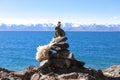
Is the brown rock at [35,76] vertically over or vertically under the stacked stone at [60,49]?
under

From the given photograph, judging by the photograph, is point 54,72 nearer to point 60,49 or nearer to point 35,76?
point 35,76

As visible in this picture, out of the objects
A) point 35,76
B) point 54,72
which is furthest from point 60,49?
point 35,76

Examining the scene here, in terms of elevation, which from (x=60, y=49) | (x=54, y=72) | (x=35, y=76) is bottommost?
(x=35, y=76)

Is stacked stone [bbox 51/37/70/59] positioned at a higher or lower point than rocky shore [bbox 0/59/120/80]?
higher

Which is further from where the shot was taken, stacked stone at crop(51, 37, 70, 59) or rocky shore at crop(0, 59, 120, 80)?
stacked stone at crop(51, 37, 70, 59)

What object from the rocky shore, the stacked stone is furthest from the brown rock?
the stacked stone

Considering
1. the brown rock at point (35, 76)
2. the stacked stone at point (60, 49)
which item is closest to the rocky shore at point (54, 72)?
the brown rock at point (35, 76)

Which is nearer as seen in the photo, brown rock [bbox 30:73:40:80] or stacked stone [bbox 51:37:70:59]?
brown rock [bbox 30:73:40:80]

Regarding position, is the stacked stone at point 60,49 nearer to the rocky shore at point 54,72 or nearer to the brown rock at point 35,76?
the rocky shore at point 54,72

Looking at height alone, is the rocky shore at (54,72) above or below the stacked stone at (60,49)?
below

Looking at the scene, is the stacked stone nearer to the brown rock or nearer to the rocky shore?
the rocky shore

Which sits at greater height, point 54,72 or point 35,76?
point 54,72

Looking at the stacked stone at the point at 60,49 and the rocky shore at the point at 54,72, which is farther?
the stacked stone at the point at 60,49

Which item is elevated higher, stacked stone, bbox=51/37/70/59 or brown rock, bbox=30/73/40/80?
stacked stone, bbox=51/37/70/59
